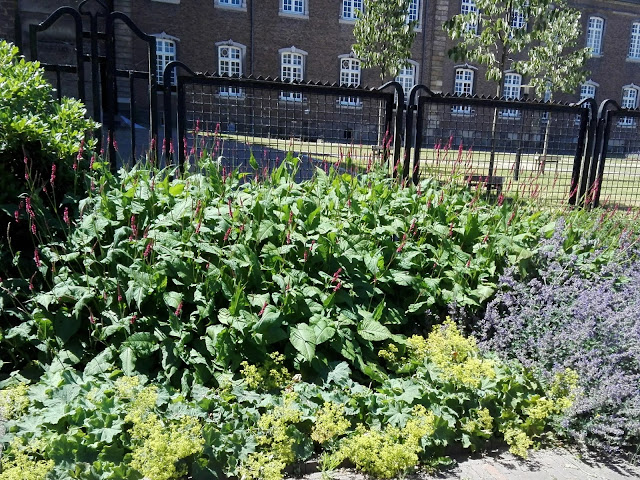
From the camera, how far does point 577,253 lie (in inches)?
183

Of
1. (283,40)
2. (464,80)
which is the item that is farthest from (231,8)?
(464,80)

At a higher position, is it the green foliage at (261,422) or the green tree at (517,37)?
the green tree at (517,37)

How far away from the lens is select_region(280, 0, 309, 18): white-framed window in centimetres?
3020

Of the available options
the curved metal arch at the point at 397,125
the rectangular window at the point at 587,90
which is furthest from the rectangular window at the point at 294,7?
the curved metal arch at the point at 397,125

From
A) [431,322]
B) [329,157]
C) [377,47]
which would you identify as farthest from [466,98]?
[377,47]

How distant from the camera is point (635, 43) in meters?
39.2

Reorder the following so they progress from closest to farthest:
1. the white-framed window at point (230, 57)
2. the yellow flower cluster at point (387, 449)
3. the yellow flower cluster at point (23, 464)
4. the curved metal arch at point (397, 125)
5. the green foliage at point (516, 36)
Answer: the yellow flower cluster at point (23, 464), the yellow flower cluster at point (387, 449), the curved metal arch at point (397, 125), the green foliage at point (516, 36), the white-framed window at point (230, 57)

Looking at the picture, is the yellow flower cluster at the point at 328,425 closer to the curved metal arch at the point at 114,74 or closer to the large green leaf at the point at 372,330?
the large green leaf at the point at 372,330

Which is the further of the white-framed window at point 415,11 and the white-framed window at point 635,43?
the white-framed window at point 635,43

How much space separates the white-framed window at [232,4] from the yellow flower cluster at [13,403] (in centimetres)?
2923

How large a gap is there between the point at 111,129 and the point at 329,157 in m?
2.17

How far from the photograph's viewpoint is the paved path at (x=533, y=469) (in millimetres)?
2902

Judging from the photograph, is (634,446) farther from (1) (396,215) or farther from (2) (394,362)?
(1) (396,215)

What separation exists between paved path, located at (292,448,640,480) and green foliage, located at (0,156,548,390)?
73cm
